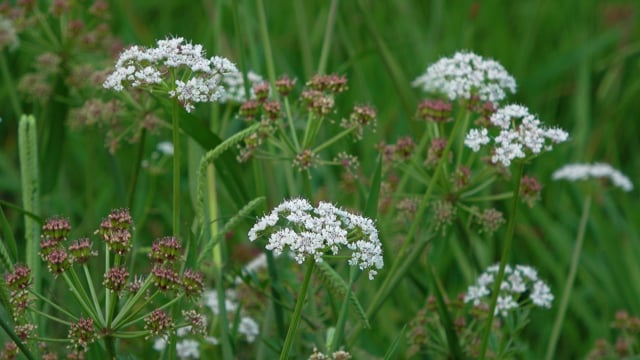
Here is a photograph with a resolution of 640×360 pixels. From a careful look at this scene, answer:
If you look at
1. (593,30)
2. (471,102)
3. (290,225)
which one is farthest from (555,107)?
(290,225)

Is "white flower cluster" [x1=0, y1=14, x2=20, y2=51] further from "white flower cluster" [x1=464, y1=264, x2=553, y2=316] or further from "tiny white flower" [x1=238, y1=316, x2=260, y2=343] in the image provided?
"white flower cluster" [x1=464, y1=264, x2=553, y2=316]

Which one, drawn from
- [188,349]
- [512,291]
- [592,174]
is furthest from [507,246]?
[592,174]

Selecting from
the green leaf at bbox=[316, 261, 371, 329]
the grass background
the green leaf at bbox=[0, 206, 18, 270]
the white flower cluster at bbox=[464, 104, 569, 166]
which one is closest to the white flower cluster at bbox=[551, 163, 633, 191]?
the grass background

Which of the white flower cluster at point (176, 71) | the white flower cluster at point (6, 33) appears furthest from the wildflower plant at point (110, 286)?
the white flower cluster at point (6, 33)

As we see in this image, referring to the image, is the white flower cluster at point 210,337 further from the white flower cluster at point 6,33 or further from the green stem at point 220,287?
the white flower cluster at point 6,33

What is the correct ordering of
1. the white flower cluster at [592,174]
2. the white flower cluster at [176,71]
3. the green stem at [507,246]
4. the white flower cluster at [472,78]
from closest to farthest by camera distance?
the white flower cluster at [176,71], the green stem at [507,246], the white flower cluster at [472,78], the white flower cluster at [592,174]

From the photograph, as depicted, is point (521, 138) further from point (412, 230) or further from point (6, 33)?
point (6, 33)
